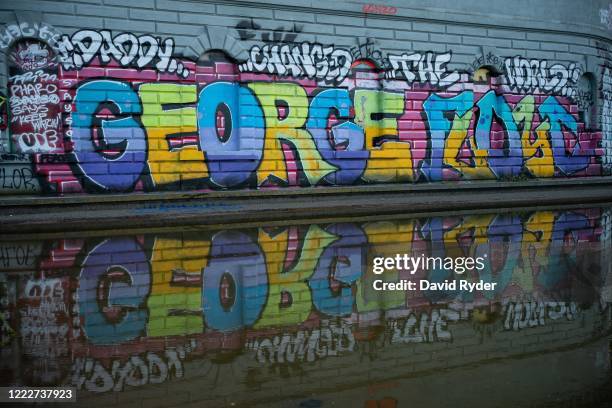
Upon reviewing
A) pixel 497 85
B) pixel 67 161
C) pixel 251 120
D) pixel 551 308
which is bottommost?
pixel 551 308

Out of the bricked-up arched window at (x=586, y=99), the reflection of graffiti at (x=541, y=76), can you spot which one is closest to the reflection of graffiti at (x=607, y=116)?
the bricked-up arched window at (x=586, y=99)

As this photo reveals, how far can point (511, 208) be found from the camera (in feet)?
54.6

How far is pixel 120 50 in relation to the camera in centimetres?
1498

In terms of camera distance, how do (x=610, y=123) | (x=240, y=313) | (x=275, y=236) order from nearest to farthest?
(x=240, y=313) < (x=275, y=236) < (x=610, y=123)

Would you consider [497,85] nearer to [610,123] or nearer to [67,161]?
[610,123]

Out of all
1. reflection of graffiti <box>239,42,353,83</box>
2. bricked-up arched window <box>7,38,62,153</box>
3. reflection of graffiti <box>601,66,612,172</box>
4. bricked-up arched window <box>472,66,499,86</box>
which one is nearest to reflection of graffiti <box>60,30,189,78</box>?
bricked-up arched window <box>7,38,62,153</box>

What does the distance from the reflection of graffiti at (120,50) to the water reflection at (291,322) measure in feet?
22.2

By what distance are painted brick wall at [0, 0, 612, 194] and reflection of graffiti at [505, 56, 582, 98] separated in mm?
57

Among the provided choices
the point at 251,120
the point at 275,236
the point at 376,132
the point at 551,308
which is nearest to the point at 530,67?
the point at 376,132

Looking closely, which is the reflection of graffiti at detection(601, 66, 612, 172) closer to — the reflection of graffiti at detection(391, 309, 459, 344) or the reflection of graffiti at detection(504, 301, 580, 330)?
the reflection of graffiti at detection(504, 301, 580, 330)

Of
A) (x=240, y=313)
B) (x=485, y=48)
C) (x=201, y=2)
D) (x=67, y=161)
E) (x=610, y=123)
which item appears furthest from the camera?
(x=610, y=123)

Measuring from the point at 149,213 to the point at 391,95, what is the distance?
28.1 feet

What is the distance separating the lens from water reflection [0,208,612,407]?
394cm

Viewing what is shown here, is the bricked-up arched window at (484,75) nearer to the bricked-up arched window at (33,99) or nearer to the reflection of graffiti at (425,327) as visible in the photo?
the bricked-up arched window at (33,99)
